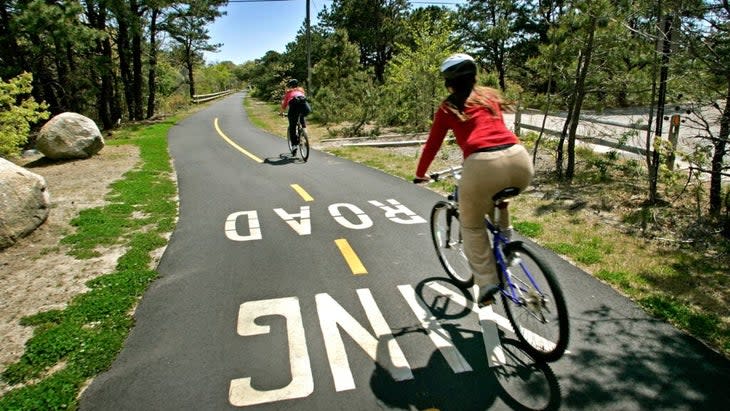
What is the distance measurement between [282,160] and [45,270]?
7855 mm

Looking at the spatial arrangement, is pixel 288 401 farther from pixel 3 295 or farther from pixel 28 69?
pixel 28 69

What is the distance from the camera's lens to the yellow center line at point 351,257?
523cm

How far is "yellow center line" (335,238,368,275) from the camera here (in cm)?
523

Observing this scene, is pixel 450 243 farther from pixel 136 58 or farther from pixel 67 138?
pixel 136 58

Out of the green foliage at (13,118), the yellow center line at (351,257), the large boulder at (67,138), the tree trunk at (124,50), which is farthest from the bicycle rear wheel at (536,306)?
the tree trunk at (124,50)

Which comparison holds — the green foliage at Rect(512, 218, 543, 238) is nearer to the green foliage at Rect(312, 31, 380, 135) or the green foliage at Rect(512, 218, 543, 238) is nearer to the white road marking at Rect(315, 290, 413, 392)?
the white road marking at Rect(315, 290, 413, 392)

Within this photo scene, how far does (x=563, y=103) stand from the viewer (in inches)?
384

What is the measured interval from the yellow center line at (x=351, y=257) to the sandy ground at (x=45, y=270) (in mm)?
2890

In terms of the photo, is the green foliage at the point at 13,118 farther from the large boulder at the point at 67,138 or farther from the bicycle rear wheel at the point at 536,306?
the bicycle rear wheel at the point at 536,306

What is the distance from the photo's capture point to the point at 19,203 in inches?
258

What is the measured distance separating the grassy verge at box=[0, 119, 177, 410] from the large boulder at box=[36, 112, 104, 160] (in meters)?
5.92

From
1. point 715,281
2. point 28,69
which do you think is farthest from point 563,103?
point 28,69

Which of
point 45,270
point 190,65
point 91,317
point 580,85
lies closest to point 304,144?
point 580,85

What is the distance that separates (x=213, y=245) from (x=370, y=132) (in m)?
13.8
